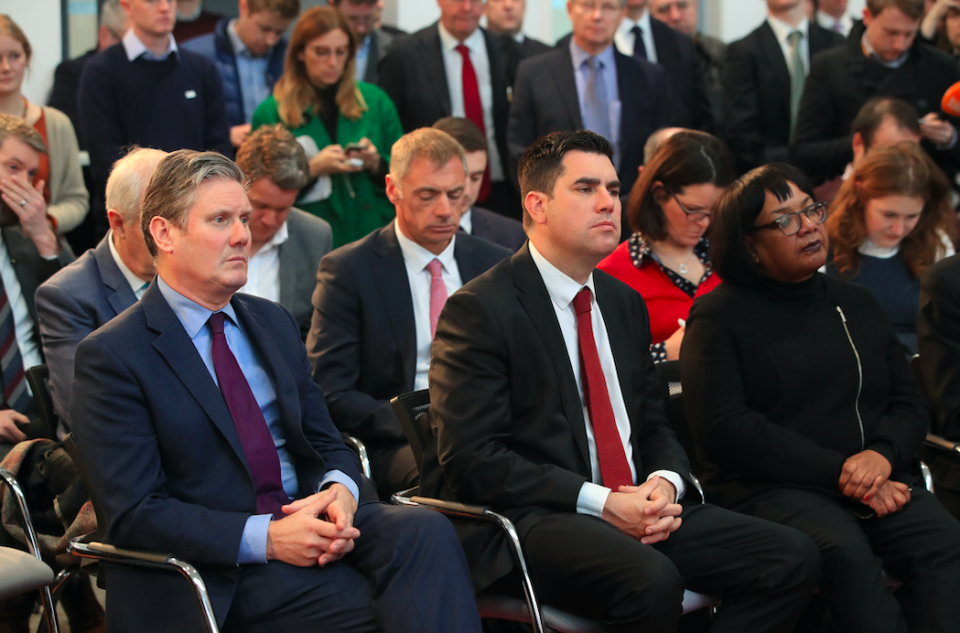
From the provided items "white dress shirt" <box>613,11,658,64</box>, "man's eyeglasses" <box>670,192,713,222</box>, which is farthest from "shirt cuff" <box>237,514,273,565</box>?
"white dress shirt" <box>613,11,658,64</box>

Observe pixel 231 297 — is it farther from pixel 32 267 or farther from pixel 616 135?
pixel 616 135

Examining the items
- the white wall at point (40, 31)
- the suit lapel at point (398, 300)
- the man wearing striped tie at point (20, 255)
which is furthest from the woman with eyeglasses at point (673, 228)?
the white wall at point (40, 31)

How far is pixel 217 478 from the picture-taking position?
7.68 feet

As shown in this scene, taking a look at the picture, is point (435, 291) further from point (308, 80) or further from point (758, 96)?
point (758, 96)

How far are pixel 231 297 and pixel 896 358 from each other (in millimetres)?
2013

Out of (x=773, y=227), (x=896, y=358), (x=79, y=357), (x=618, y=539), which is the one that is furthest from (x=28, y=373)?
(x=896, y=358)

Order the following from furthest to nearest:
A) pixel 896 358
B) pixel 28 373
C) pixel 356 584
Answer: pixel 896 358 < pixel 28 373 < pixel 356 584

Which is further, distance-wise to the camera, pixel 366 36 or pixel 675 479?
pixel 366 36

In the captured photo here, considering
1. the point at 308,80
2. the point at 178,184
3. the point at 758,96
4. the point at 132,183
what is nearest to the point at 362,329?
the point at 132,183

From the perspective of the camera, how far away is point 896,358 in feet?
10.5

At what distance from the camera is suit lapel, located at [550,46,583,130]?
17.7ft

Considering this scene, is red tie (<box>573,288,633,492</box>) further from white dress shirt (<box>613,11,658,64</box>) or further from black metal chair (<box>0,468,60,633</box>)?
white dress shirt (<box>613,11,658,64</box>)

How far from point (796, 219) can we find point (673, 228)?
0.72 metres

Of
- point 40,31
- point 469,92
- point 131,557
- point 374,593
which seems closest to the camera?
point 131,557
